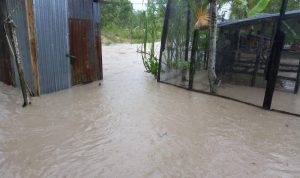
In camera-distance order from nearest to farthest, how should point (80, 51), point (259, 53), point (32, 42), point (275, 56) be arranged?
point (275, 56)
point (32, 42)
point (259, 53)
point (80, 51)

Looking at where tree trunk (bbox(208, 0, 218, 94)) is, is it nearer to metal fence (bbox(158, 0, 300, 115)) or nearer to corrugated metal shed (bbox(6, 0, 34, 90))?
metal fence (bbox(158, 0, 300, 115))

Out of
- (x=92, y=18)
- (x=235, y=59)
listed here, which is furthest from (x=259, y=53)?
(x=92, y=18)

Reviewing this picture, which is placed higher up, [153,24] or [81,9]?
[81,9]

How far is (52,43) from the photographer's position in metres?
7.22

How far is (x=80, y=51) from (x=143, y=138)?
186 inches

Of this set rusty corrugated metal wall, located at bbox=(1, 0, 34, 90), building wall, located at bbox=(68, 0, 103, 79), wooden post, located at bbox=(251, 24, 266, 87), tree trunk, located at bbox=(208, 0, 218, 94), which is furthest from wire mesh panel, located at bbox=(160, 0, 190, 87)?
rusty corrugated metal wall, located at bbox=(1, 0, 34, 90)

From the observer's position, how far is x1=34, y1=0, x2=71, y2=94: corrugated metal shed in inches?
270

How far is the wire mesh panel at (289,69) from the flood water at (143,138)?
1.04 meters

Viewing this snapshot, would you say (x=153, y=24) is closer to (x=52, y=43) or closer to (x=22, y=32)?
(x=52, y=43)

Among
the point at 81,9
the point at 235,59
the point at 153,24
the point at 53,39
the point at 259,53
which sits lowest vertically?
the point at 235,59

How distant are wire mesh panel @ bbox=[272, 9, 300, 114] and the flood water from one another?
3.42 ft

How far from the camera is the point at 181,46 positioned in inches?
338

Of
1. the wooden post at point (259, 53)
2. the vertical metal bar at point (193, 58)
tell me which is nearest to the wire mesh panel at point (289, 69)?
the wooden post at point (259, 53)

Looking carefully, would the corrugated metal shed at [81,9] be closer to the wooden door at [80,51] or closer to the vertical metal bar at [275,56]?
the wooden door at [80,51]
